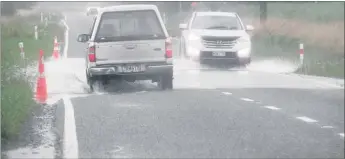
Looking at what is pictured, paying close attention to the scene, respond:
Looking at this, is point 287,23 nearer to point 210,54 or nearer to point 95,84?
point 210,54

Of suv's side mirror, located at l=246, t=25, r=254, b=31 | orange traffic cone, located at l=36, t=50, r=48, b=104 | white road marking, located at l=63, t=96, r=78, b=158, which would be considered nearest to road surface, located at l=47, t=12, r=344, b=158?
white road marking, located at l=63, t=96, r=78, b=158

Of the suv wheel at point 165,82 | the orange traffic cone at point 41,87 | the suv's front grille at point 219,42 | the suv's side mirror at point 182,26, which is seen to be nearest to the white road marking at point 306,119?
the suv wheel at point 165,82

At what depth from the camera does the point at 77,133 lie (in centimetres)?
636

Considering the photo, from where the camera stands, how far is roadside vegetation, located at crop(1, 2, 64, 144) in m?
5.07

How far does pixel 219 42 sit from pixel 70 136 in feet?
4.94

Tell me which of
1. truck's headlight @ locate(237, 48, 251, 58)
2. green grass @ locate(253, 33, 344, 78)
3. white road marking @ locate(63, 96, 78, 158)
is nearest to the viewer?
white road marking @ locate(63, 96, 78, 158)

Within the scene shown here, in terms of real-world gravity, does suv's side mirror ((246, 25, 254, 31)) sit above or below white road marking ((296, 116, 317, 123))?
above

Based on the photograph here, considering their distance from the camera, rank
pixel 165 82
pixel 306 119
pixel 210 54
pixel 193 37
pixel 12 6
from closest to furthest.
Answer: pixel 12 6 → pixel 210 54 → pixel 193 37 → pixel 165 82 → pixel 306 119

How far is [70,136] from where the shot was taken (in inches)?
245

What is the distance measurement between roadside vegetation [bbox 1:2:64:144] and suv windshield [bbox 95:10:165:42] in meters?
0.40

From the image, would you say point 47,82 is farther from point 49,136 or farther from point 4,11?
point 4,11

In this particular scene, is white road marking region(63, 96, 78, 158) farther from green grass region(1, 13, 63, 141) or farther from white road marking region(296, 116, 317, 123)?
white road marking region(296, 116, 317, 123)

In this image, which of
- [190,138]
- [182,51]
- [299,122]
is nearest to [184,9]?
[182,51]

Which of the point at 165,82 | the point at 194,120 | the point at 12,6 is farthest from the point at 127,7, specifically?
the point at 165,82
